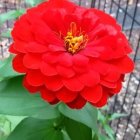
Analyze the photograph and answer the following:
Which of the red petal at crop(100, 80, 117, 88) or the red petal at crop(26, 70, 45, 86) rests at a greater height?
the red petal at crop(26, 70, 45, 86)

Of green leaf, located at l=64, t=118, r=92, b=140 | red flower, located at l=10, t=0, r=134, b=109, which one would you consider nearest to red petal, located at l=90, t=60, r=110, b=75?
red flower, located at l=10, t=0, r=134, b=109

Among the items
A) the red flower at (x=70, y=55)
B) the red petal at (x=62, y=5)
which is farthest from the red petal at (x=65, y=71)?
the red petal at (x=62, y=5)

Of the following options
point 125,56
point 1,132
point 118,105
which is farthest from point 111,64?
point 118,105

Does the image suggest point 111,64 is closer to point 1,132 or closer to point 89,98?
point 89,98

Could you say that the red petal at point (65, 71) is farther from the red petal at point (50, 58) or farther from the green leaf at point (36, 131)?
the green leaf at point (36, 131)

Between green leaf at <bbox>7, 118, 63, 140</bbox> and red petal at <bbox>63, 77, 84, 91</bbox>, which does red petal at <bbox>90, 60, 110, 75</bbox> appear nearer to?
red petal at <bbox>63, 77, 84, 91</bbox>

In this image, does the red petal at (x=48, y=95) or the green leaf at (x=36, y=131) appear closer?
the red petal at (x=48, y=95)

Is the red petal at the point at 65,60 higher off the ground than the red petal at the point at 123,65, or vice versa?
the red petal at the point at 65,60

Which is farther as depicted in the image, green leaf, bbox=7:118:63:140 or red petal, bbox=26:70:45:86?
green leaf, bbox=7:118:63:140
